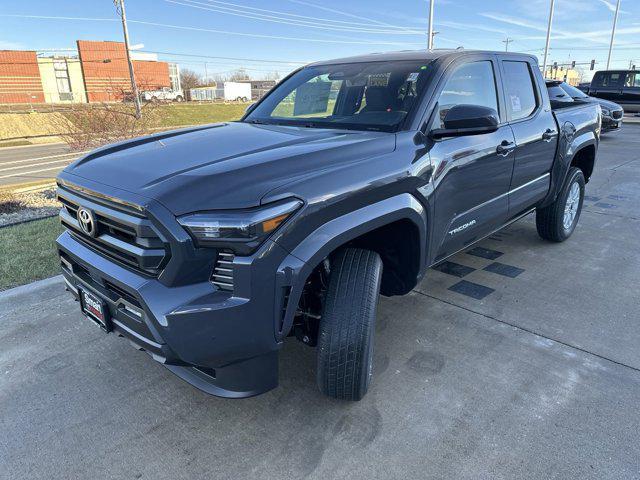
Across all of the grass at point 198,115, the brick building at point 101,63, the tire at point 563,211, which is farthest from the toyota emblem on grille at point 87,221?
the brick building at point 101,63

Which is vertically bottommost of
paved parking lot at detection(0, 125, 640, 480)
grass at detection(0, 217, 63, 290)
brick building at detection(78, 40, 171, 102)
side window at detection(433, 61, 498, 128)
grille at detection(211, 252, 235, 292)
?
paved parking lot at detection(0, 125, 640, 480)

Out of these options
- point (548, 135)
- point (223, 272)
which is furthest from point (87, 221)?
point (548, 135)

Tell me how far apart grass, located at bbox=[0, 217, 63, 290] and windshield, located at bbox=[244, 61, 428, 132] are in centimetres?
254

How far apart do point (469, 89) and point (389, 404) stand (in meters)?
2.18

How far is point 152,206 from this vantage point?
1925 mm

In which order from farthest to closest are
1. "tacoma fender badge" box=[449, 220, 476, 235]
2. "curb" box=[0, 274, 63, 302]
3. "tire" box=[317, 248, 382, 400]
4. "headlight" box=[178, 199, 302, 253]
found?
1. "curb" box=[0, 274, 63, 302]
2. "tacoma fender badge" box=[449, 220, 476, 235]
3. "tire" box=[317, 248, 382, 400]
4. "headlight" box=[178, 199, 302, 253]

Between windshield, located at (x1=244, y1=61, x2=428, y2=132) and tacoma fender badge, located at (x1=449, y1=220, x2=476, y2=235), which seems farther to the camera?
tacoma fender badge, located at (x1=449, y1=220, x2=476, y2=235)

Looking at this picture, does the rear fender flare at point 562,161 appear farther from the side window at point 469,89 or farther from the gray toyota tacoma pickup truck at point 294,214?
the side window at point 469,89

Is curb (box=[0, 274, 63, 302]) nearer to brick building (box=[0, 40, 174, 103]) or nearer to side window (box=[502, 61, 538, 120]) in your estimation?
side window (box=[502, 61, 538, 120])

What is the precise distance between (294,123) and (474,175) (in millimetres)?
1279

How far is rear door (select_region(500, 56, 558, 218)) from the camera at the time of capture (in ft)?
12.3

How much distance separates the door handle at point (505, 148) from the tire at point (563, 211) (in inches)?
59.7

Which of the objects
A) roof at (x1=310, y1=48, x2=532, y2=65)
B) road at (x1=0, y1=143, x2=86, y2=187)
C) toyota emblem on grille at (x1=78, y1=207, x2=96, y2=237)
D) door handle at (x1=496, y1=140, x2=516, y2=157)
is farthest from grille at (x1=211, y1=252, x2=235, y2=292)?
road at (x1=0, y1=143, x2=86, y2=187)

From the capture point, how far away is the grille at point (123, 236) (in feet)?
6.48
